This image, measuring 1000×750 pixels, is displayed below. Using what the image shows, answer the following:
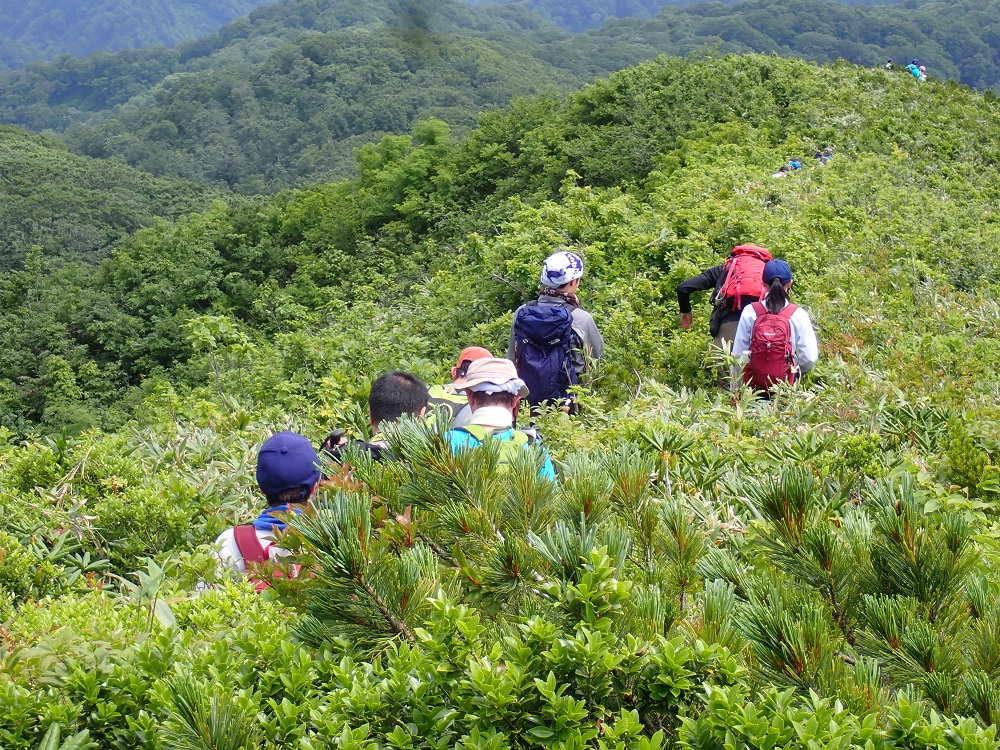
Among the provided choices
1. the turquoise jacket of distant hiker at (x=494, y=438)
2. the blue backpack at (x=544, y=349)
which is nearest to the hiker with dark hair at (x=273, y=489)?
the turquoise jacket of distant hiker at (x=494, y=438)

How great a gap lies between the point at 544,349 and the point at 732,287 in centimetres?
128

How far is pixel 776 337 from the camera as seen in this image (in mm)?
4777

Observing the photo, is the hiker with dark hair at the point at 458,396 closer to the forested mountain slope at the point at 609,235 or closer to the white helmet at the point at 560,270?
the white helmet at the point at 560,270

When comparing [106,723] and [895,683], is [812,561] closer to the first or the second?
[895,683]

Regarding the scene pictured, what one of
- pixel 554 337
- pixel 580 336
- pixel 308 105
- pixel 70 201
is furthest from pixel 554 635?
pixel 308 105

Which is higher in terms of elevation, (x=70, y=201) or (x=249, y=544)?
(x=249, y=544)

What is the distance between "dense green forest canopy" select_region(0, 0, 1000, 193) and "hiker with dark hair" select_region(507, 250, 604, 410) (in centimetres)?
5839

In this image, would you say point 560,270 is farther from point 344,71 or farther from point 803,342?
point 344,71

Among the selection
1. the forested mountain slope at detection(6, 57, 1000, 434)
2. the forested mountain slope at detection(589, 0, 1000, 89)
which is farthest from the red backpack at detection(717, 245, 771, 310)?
the forested mountain slope at detection(589, 0, 1000, 89)

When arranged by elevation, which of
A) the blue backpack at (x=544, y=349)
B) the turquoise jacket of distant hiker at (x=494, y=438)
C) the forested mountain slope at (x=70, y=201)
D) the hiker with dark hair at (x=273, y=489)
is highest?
the turquoise jacket of distant hiker at (x=494, y=438)

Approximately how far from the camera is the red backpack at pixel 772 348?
4.78m

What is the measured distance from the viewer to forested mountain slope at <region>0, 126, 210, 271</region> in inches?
2025

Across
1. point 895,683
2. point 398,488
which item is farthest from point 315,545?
point 895,683

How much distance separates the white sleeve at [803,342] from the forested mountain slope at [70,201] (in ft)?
144
